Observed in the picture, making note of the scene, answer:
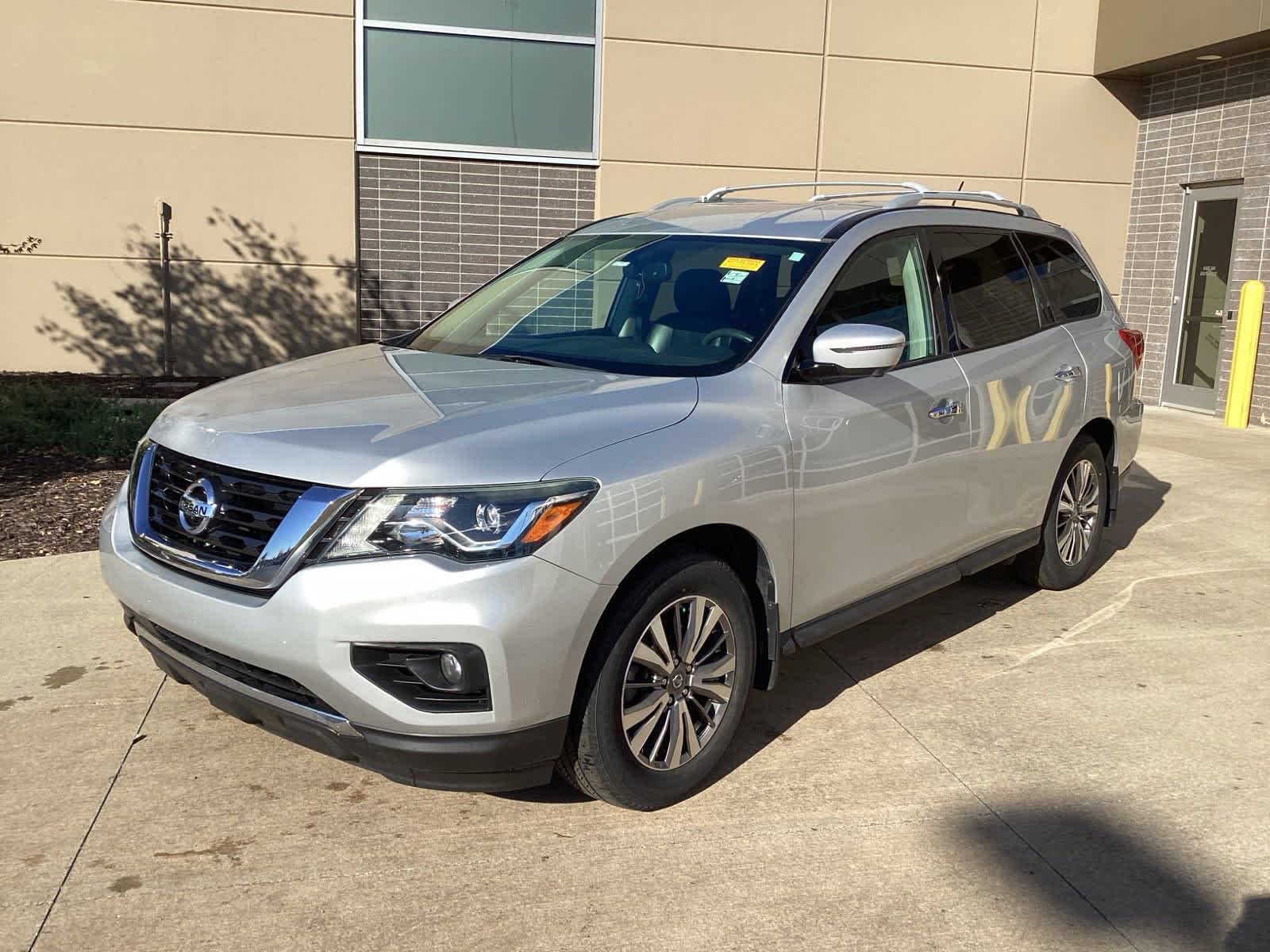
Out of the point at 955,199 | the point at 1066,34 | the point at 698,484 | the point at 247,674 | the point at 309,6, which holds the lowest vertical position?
the point at 247,674

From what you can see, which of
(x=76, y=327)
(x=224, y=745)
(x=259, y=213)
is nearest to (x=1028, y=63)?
(x=259, y=213)

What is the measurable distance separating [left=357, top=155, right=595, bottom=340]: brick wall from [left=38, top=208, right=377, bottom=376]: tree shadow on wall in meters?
0.32

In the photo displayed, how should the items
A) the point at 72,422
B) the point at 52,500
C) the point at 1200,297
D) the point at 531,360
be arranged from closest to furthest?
the point at 531,360 → the point at 52,500 → the point at 72,422 → the point at 1200,297

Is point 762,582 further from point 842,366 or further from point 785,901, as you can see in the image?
point 785,901

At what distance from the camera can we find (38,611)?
17.1ft

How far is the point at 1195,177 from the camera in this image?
13.0 m

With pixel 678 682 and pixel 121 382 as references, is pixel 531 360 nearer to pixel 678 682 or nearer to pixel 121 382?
pixel 678 682

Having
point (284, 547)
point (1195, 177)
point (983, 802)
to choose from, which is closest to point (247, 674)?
point (284, 547)

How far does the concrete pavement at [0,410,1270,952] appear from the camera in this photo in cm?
299

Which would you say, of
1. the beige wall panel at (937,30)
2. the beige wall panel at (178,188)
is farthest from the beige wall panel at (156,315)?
the beige wall panel at (937,30)

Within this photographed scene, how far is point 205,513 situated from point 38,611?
2.52m

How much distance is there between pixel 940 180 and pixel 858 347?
34.7 feet

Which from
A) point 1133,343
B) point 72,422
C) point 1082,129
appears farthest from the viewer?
point 1082,129

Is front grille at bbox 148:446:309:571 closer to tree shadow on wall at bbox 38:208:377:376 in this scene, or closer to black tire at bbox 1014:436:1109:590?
black tire at bbox 1014:436:1109:590
